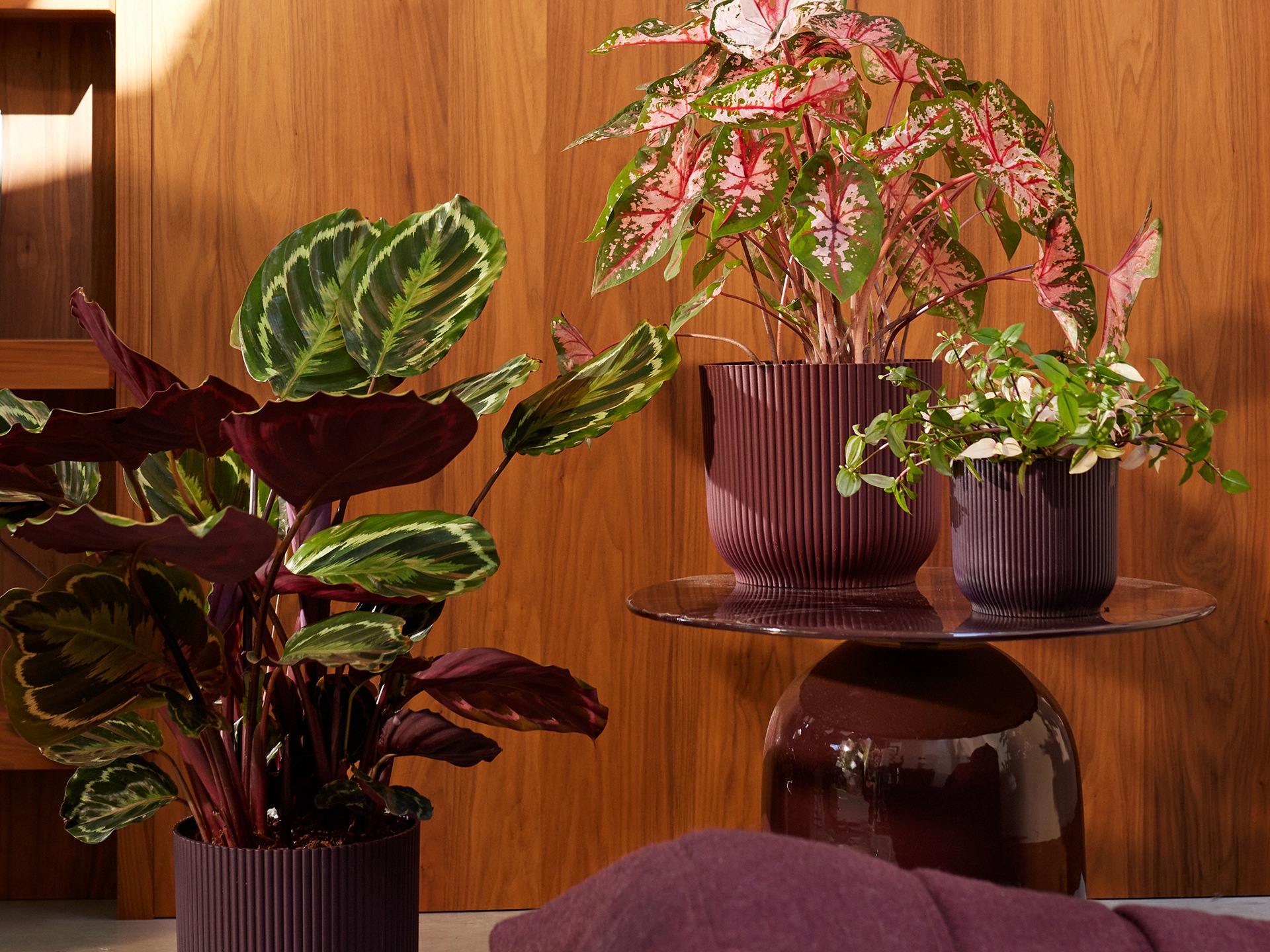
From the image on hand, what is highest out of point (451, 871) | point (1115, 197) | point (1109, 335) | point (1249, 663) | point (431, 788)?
point (1115, 197)

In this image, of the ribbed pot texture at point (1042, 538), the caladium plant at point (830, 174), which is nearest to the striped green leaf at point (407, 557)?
the caladium plant at point (830, 174)

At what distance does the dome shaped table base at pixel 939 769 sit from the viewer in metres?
1.02

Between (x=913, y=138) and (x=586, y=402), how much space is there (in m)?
0.43

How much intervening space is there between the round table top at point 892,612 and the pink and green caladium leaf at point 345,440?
0.29 m

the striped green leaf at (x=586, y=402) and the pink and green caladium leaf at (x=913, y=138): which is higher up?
the pink and green caladium leaf at (x=913, y=138)

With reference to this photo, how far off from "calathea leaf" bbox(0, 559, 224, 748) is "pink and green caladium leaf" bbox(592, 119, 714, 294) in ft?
1.67

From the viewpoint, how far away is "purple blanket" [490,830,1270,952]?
0.37 m

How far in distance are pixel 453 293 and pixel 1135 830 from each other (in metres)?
1.30

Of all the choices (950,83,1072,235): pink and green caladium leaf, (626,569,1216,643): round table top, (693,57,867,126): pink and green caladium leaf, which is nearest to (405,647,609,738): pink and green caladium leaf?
(626,569,1216,643): round table top

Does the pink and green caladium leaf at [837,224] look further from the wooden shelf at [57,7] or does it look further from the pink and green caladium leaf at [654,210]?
the wooden shelf at [57,7]

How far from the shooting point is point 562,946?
406mm

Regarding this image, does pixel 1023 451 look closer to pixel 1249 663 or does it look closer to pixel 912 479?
pixel 912 479

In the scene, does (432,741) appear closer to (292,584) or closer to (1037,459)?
(292,584)

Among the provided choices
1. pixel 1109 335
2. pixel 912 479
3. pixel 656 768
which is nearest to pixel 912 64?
pixel 1109 335
